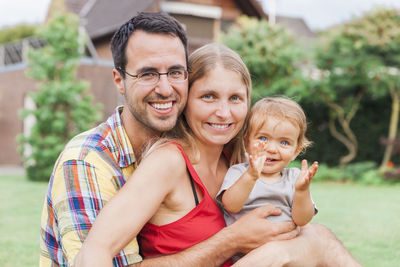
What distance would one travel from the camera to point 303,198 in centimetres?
279

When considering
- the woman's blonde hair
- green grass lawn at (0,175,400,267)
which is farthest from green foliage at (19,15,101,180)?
the woman's blonde hair

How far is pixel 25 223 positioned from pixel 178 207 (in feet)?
18.2

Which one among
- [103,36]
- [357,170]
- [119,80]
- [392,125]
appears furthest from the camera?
[103,36]

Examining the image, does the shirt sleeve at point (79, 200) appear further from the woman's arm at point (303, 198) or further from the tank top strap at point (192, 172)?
the woman's arm at point (303, 198)

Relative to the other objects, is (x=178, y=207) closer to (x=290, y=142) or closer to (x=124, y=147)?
(x=124, y=147)

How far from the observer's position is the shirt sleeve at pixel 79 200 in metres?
2.41

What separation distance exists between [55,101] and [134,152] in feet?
40.6

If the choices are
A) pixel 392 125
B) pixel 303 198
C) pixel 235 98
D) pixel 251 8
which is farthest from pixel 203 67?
pixel 251 8

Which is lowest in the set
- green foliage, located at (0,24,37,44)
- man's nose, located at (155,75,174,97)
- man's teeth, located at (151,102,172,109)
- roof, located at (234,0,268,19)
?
man's teeth, located at (151,102,172,109)

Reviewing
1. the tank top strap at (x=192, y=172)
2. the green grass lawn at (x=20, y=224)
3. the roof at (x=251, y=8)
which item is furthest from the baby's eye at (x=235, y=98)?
the roof at (x=251, y=8)

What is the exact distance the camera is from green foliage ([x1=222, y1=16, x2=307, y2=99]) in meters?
Answer: 14.7

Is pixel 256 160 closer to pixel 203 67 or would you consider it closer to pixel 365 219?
pixel 203 67

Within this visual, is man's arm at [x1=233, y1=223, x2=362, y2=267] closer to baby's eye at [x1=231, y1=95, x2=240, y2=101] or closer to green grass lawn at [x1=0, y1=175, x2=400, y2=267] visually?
baby's eye at [x1=231, y1=95, x2=240, y2=101]

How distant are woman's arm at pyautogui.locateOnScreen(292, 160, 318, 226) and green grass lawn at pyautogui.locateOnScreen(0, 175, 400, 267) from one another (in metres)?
2.47
